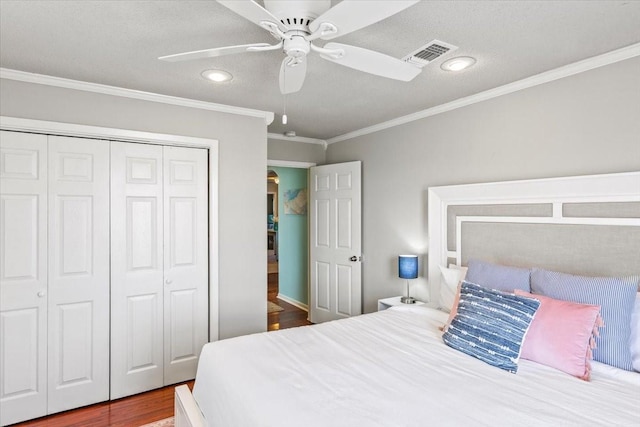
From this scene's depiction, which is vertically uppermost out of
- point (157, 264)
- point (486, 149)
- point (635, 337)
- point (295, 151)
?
point (295, 151)

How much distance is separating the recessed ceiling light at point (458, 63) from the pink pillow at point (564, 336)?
1489 mm

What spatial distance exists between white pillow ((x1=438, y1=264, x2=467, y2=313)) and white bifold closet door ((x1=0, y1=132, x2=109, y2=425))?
2584 millimetres

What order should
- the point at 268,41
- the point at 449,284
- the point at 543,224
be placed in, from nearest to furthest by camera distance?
the point at 268,41 < the point at 543,224 < the point at 449,284

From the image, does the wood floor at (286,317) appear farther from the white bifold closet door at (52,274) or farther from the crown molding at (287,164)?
the white bifold closet door at (52,274)

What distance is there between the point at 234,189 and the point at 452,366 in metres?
2.29

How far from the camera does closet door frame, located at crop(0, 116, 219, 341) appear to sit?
8.09 ft

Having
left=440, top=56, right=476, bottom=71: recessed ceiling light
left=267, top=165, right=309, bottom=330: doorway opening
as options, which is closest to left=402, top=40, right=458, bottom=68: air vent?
left=440, top=56, right=476, bottom=71: recessed ceiling light

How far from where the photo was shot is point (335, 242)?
14.2ft

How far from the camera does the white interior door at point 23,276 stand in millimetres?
2426

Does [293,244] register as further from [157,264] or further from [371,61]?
[371,61]

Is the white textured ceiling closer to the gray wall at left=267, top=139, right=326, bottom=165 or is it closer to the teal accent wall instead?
the gray wall at left=267, top=139, right=326, bottom=165

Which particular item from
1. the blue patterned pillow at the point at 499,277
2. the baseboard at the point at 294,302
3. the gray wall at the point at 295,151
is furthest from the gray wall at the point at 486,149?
the baseboard at the point at 294,302

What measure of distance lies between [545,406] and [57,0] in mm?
2672

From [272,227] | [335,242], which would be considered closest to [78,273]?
[335,242]
